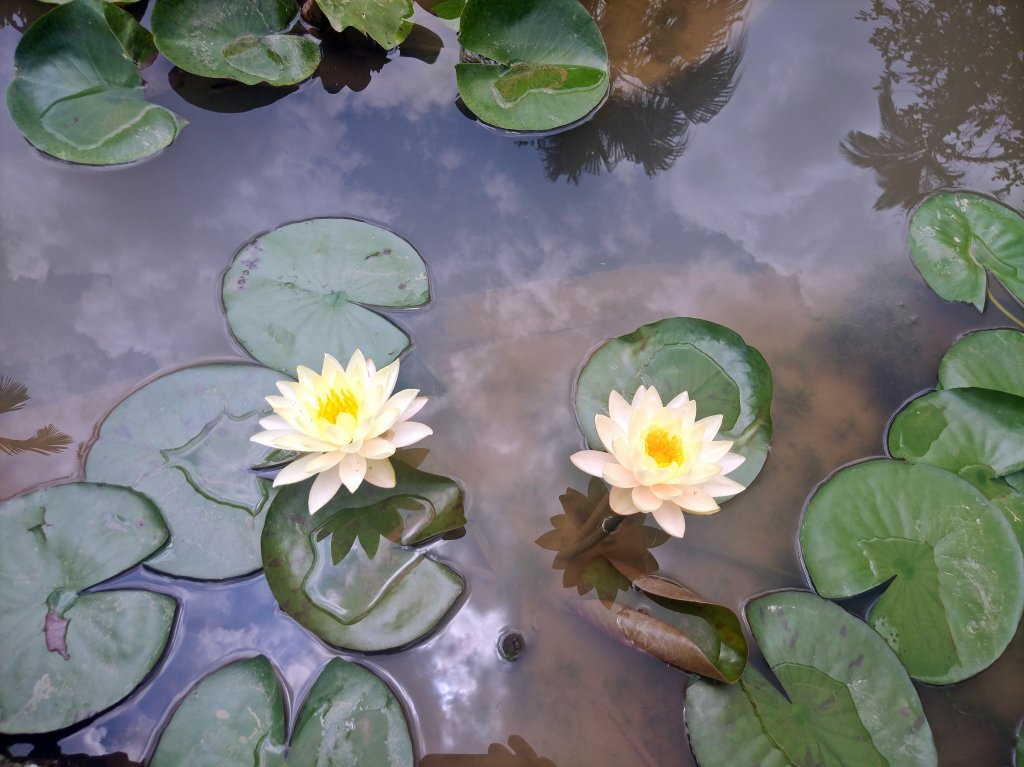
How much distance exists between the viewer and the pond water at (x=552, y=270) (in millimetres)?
2084

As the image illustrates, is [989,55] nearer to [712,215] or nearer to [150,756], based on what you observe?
[712,215]

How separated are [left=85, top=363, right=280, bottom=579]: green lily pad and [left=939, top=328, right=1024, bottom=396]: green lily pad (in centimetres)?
277

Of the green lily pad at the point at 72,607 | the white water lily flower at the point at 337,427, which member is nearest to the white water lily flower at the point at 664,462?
the white water lily flower at the point at 337,427

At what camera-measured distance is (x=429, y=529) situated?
7.23 ft

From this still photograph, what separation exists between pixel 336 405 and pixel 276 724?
0.99 m

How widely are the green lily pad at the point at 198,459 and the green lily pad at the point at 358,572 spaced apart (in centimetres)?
12

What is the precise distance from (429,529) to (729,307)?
1.67 m

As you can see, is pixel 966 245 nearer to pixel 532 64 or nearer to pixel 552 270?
pixel 552 270

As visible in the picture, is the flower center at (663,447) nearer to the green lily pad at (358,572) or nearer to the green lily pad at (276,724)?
the green lily pad at (358,572)

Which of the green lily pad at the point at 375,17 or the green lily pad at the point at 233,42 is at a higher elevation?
the green lily pad at the point at 375,17

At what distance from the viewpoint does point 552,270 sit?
288cm

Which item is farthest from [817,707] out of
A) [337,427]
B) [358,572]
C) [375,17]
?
[375,17]

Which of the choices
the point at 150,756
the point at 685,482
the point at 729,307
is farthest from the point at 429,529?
the point at 729,307

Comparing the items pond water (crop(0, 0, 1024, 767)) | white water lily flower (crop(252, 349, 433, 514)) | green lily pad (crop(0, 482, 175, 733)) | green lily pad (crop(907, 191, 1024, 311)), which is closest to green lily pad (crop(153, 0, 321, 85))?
pond water (crop(0, 0, 1024, 767))
